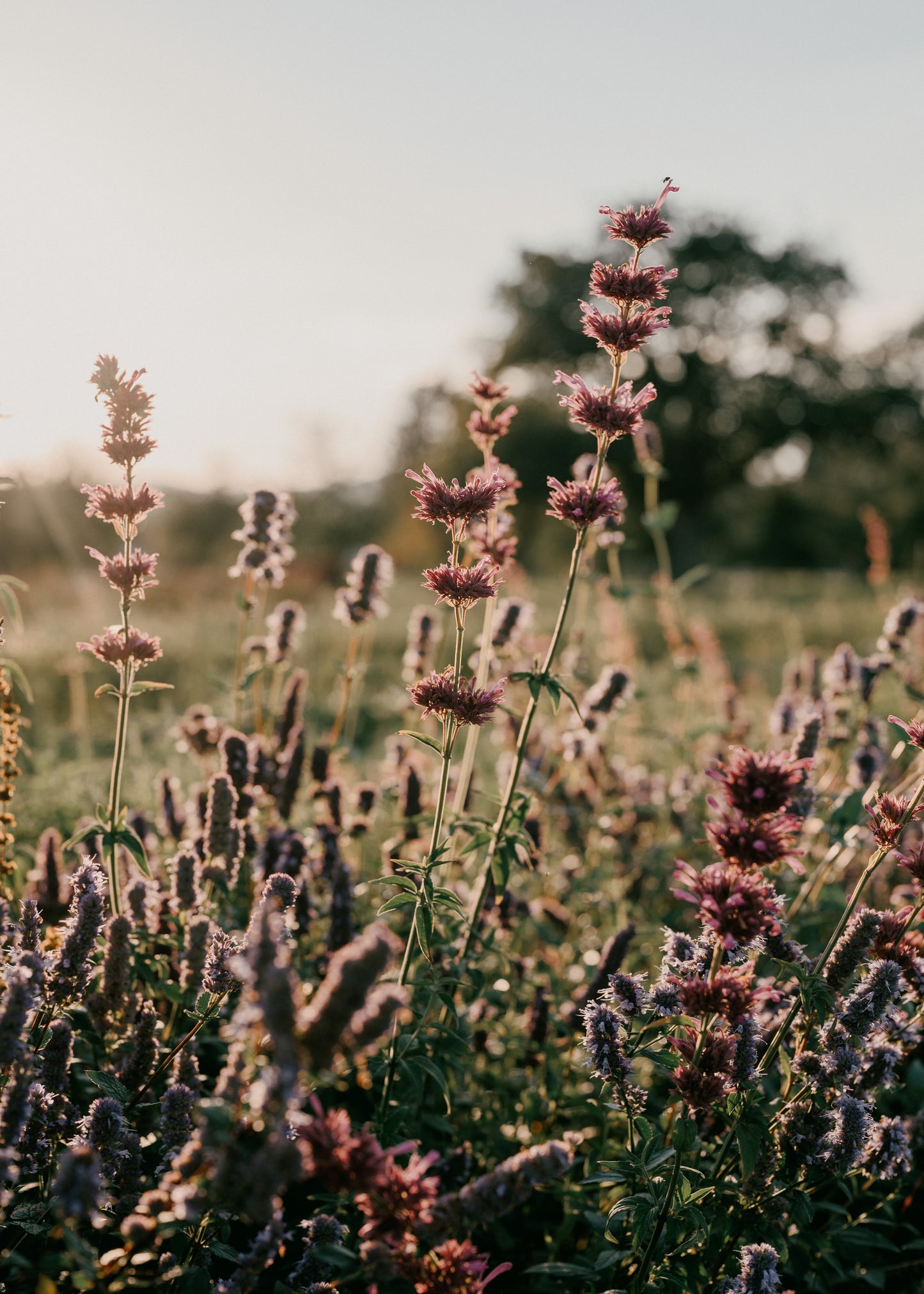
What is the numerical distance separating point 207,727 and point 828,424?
37.1m

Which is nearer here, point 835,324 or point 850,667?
point 850,667

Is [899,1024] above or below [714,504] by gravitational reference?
below

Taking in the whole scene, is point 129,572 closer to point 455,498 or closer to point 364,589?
point 455,498

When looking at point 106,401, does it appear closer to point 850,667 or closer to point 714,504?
point 850,667

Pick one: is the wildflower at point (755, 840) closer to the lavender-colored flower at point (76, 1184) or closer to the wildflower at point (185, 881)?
the lavender-colored flower at point (76, 1184)

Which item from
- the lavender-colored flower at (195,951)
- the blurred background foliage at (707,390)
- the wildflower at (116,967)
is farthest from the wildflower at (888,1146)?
the blurred background foliage at (707,390)

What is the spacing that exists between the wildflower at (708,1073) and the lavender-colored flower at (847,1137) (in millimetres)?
409

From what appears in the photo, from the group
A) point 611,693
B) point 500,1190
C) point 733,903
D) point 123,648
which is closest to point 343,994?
point 500,1190

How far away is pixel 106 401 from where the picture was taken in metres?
2.05

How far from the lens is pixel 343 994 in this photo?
3.66 ft

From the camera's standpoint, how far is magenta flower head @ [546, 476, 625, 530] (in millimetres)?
2090

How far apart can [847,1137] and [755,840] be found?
99 centimetres

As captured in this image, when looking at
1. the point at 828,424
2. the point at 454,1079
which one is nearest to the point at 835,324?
the point at 828,424

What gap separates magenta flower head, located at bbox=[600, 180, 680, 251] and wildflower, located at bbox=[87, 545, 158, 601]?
138 centimetres
